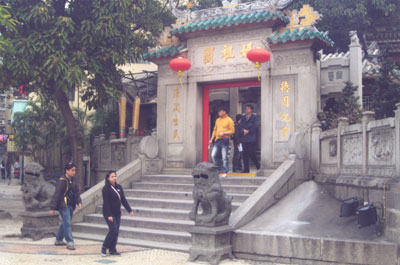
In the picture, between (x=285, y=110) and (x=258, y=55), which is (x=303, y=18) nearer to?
(x=258, y=55)

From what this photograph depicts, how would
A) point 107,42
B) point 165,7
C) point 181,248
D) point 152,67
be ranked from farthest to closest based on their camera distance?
point 152,67 → point 165,7 → point 107,42 → point 181,248

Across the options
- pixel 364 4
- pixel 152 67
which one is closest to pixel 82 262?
pixel 364 4

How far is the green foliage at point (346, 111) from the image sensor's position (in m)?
11.5

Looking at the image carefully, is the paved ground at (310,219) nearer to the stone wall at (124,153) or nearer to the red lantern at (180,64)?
the stone wall at (124,153)

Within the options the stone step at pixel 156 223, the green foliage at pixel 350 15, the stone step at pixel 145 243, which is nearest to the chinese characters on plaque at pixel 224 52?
the stone step at pixel 156 223

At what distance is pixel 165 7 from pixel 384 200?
13286 mm

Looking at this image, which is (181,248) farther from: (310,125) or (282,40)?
(282,40)

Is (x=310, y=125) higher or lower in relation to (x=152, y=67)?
lower

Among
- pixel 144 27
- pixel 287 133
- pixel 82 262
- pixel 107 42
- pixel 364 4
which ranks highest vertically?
pixel 364 4

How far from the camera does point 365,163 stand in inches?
316

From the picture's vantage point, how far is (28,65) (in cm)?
1116

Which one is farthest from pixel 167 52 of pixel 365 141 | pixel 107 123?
pixel 107 123

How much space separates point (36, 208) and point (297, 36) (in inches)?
278

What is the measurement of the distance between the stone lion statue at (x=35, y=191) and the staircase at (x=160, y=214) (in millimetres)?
880
